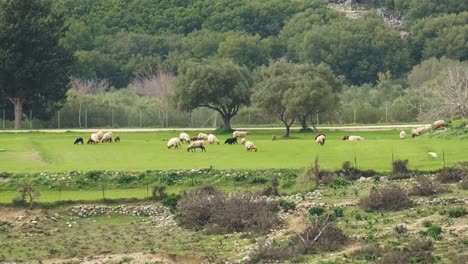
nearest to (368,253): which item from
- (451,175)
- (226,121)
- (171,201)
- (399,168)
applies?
(171,201)

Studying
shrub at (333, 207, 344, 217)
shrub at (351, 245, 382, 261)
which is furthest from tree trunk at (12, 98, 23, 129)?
shrub at (351, 245, 382, 261)

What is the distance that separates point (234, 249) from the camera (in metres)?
42.4

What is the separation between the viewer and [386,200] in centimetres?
4712

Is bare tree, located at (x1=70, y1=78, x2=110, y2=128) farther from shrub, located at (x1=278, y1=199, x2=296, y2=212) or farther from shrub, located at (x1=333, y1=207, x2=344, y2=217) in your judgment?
shrub, located at (x1=333, y1=207, x2=344, y2=217)

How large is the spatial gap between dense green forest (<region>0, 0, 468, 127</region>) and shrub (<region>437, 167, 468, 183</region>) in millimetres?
31828

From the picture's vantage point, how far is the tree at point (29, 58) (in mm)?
97125

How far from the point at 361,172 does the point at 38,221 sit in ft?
49.9

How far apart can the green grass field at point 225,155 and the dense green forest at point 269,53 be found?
17282 mm

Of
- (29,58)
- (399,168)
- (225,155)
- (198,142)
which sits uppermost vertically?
(29,58)

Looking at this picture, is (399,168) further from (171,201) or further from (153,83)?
(153,83)

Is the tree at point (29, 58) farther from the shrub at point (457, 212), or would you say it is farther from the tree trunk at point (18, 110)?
the shrub at point (457, 212)

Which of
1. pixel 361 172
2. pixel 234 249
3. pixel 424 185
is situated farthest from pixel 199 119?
pixel 234 249

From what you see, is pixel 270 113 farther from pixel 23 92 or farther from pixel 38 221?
pixel 38 221

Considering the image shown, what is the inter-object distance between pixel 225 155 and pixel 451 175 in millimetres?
15022
